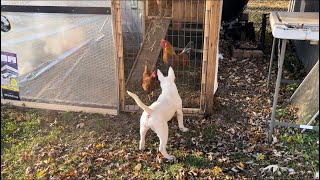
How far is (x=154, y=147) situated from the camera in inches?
154

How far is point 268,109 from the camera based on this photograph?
473 centimetres

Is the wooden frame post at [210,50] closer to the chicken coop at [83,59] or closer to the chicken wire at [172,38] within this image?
the chicken coop at [83,59]

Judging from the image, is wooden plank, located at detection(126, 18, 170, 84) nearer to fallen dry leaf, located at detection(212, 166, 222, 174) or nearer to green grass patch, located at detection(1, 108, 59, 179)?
green grass patch, located at detection(1, 108, 59, 179)

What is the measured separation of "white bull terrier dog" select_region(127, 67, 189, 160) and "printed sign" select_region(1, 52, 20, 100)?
A: 1.96 meters

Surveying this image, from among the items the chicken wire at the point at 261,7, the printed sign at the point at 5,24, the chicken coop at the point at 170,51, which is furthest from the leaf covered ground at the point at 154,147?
the chicken wire at the point at 261,7

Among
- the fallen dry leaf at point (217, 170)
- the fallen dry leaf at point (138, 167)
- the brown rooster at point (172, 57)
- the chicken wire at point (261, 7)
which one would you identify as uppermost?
the chicken wire at point (261, 7)

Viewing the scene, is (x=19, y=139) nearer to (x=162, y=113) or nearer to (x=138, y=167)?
(x=138, y=167)

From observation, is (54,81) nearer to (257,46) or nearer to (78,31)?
(78,31)

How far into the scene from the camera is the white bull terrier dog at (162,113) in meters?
3.47

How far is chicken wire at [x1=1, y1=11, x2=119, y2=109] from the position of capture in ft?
13.9

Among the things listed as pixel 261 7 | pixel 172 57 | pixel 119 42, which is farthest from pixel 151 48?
pixel 261 7

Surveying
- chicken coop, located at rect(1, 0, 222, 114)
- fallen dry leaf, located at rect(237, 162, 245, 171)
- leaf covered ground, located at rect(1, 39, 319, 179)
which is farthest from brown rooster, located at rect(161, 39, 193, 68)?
fallen dry leaf, located at rect(237, 162, 245, 171)

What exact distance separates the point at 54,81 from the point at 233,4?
435 cm

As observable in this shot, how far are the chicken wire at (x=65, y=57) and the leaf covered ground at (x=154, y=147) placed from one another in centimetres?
28
